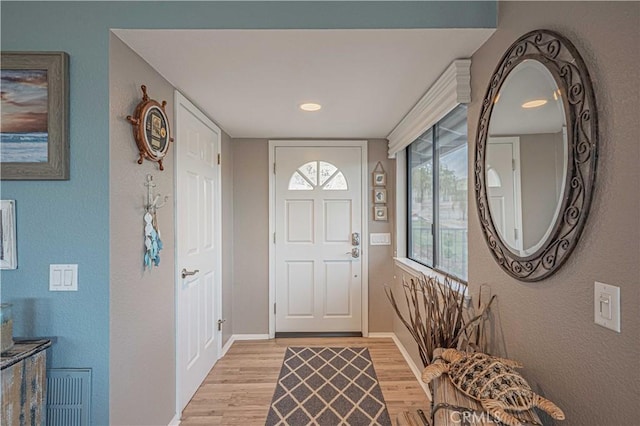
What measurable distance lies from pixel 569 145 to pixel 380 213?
7.90ft

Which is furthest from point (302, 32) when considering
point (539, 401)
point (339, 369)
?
point (339, 369)

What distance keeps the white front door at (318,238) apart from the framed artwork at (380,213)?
0.16 metres

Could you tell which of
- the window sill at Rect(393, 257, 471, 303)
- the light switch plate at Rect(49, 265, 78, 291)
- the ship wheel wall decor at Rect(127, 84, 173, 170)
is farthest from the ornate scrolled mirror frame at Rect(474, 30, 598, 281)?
the light switch plate at Rect(49, 265, 78, 291)

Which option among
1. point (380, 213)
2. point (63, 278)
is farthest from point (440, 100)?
point (63, 278)

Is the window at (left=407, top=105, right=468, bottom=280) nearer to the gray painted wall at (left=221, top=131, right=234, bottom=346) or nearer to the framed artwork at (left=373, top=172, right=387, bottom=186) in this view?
the framed artwork at (left=373, top=172, right=387, bottom=186)

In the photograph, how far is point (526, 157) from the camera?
119 cm

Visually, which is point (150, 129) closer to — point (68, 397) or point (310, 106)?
point (310, 106)

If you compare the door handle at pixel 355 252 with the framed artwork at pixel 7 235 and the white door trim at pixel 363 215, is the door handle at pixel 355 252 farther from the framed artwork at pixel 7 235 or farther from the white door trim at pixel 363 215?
the framed artwork at pixel 7 235

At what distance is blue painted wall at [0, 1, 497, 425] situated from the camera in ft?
4.50

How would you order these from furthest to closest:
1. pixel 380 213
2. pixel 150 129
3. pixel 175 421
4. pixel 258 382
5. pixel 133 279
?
1. pixel 380 213
2. pixel 258 382
3. pixel 175 421
4. pixel 150 129
5. pixel 133 279

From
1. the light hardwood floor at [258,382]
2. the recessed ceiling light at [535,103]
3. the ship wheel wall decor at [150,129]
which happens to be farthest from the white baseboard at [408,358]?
the ship wheel wall decor at [150,129]

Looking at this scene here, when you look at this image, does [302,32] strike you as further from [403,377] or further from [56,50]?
[403,377]

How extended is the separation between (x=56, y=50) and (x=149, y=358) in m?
1.52

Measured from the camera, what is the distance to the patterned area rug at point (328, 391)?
81.0 inches
